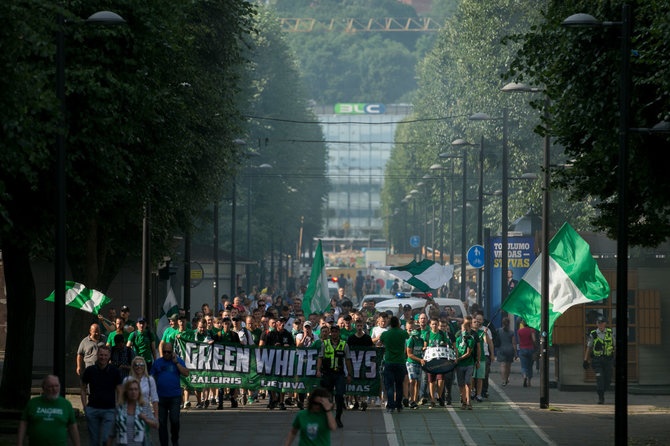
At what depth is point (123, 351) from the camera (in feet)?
66.0

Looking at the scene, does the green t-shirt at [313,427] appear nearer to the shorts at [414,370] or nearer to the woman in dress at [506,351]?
the shorts at [414,370]

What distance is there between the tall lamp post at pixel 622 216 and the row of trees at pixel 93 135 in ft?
21.4

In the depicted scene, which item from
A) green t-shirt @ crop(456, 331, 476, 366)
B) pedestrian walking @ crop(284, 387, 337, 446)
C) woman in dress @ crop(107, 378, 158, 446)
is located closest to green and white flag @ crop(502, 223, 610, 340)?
green t-shirt @ crop(456, 331, 476, 366)

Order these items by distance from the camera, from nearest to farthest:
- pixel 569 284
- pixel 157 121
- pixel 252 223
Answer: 1. pixel 157 121
2. pixel 569 284
3. pixel 252 223

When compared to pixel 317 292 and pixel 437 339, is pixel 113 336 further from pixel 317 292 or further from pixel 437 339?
pixel 317 292

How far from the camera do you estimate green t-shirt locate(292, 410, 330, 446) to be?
12344 mm

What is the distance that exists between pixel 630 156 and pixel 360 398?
963cm

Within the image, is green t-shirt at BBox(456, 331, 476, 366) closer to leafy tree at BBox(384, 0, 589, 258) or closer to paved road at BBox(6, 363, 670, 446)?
paved road at BBox(6, 363, 670, 446)

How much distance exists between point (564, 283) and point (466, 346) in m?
2.60

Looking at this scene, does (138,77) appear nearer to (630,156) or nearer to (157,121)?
(157,121)

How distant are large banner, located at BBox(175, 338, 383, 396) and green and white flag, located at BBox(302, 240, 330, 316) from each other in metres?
10.4

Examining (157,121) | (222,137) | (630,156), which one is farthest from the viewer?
(222,137)

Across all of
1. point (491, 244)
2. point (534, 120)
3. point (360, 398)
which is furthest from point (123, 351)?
point (534, 120)

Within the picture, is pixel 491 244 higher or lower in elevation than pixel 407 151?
lower
